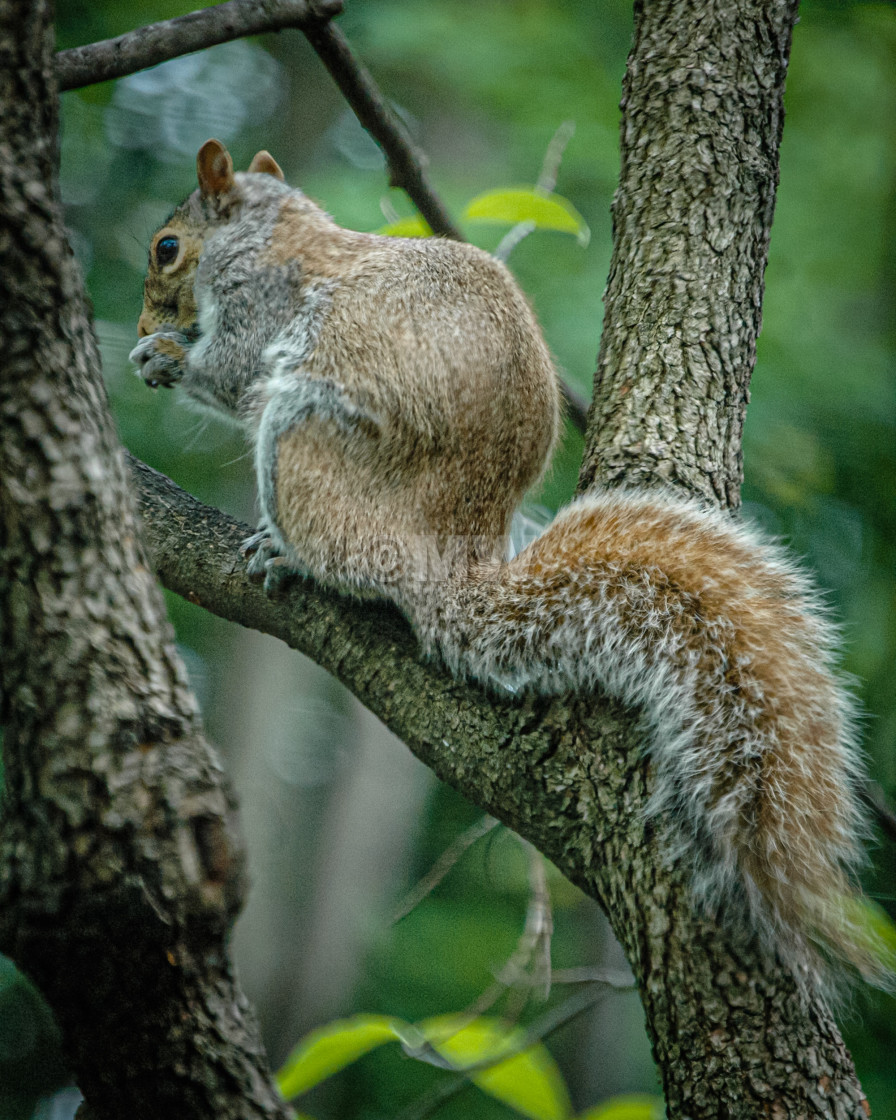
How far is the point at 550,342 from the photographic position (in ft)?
12.5

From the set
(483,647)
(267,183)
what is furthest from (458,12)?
(483,647)

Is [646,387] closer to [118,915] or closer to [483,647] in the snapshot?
[483,647]

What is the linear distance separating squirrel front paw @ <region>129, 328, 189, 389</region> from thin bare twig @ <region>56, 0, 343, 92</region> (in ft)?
2.60

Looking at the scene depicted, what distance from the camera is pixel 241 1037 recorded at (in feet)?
3.64

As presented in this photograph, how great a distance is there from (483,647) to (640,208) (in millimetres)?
1100

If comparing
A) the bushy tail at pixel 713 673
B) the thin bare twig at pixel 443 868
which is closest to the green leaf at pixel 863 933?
the bushy tail at pixel 713 673

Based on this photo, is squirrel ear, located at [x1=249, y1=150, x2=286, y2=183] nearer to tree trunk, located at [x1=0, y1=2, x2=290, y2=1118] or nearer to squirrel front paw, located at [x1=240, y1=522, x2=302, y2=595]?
squirrel front paw, located at [x1=240, y1=522, x2=302, y2=595]

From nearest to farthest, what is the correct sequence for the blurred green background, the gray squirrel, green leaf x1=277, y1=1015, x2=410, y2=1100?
the gray squirrel
green leaf x1=277, y1=1015, x2=410, y2=1100
the blurred green background

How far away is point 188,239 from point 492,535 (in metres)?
1.35

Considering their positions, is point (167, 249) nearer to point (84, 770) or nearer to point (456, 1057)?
point (84, 770)

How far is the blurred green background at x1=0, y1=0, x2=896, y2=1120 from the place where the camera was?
361 cm

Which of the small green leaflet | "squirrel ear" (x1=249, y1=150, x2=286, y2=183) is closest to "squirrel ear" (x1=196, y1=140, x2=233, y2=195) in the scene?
"squirrel ear" (x1=249, y1=150, x2=286, y2=183)

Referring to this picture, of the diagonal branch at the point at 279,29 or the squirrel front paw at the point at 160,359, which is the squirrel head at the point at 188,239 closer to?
the squirrel front paw at the point at 160,359

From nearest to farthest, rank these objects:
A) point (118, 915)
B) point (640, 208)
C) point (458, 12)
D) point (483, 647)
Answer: point (118, 915), point (483, 647), point (640, 208), point (458, 12)
